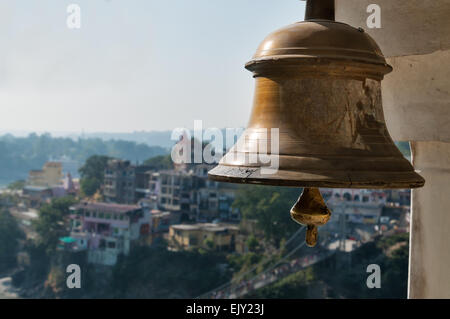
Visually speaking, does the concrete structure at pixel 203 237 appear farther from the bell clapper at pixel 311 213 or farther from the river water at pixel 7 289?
the bell clapper at pixel 311 213

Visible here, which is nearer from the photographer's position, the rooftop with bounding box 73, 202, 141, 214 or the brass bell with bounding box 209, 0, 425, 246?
the brass bell with bounding box 209, 0, 425, 246

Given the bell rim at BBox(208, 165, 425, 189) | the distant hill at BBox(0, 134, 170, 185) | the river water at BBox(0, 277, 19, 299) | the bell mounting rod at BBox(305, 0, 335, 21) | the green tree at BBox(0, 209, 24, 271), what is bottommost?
the river water at BBox(0, 277, 19, 299)

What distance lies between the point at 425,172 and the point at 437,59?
312 millimetres

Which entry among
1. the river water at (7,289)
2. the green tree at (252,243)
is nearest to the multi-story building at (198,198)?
the green tree at (252,243)

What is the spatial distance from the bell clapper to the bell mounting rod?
0.31 meters

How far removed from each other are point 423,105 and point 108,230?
82.0ft

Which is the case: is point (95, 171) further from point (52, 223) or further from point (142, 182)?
point (52, 223)

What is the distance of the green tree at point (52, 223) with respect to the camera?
27.3 metres

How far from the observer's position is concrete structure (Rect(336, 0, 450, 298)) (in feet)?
4.37

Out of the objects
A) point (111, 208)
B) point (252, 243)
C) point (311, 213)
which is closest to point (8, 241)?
point (111, 208)

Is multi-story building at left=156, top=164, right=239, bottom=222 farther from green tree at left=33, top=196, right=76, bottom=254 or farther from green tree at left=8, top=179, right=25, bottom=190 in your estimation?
green tree at left=8, top=179, right=25, bottom=190

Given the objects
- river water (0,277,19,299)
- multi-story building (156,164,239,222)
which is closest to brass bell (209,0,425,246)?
multi-story building (156,164,239,222)
